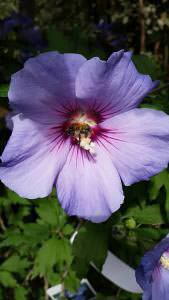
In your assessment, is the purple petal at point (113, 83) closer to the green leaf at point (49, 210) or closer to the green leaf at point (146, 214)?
the green leaf at point (146, 214)

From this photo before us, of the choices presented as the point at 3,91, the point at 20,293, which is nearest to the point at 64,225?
the point at 20,293

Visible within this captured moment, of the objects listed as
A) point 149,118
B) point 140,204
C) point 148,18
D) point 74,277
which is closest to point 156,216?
Answer: point 140,204

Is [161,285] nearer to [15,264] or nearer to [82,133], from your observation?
[82,133]

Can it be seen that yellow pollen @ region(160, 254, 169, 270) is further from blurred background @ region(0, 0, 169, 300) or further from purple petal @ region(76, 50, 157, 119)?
purple petal @ region(76, 50, 157, 119)

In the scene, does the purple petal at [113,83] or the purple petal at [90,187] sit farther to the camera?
the purple petal at [90,187]

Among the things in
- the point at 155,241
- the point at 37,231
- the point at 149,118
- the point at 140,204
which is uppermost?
the point at 149,118

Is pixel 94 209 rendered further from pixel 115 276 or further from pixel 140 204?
pixel 115 276

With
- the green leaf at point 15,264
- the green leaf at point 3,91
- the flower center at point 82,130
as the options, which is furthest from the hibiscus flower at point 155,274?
the green leaf at point 15,264
